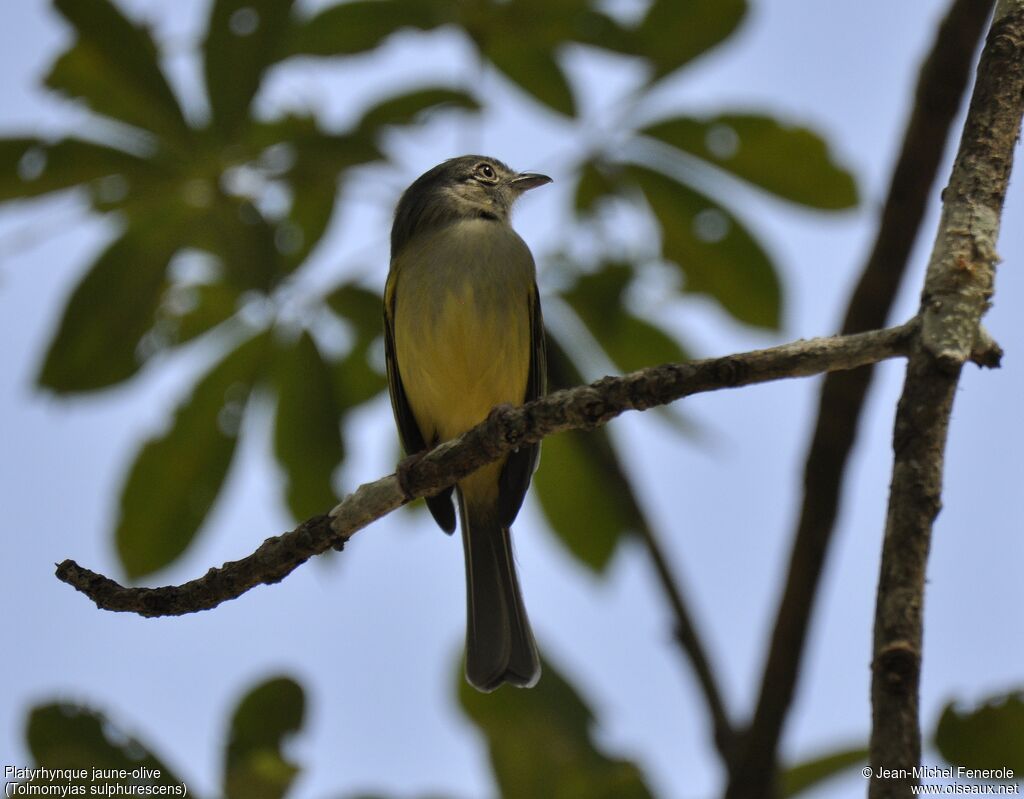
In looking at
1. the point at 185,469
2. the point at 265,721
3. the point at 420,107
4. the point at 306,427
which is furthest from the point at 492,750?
the point at 420,107

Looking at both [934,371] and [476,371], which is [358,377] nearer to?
[476,371]

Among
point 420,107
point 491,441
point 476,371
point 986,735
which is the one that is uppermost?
point 420,107

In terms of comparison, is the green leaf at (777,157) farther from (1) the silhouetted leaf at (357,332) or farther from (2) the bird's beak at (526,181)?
(1) the silhouetted leaf at (357,332)

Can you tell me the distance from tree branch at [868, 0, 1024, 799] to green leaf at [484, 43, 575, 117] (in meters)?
2.34

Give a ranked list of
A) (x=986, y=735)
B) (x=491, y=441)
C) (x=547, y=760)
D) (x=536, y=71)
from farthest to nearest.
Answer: (x=536, y=71) → (x=547, y=760) → (x=491, y=441) → (x=986, y=735)

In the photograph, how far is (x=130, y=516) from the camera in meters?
4.70

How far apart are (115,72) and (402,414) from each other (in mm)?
1680

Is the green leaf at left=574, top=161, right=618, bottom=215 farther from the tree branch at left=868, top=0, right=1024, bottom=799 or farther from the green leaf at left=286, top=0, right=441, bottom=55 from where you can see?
the tree branch at left=868, top=0, right=1024, bottom=799

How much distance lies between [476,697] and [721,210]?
82.3 inches

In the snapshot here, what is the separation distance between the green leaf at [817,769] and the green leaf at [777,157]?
2055mm

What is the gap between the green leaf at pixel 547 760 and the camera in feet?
10.5

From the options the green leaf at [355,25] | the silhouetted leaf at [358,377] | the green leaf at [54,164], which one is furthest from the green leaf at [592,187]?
the green leaf at [54,164]

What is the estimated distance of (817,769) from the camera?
394 cm

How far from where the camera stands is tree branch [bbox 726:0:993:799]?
3.96 m
